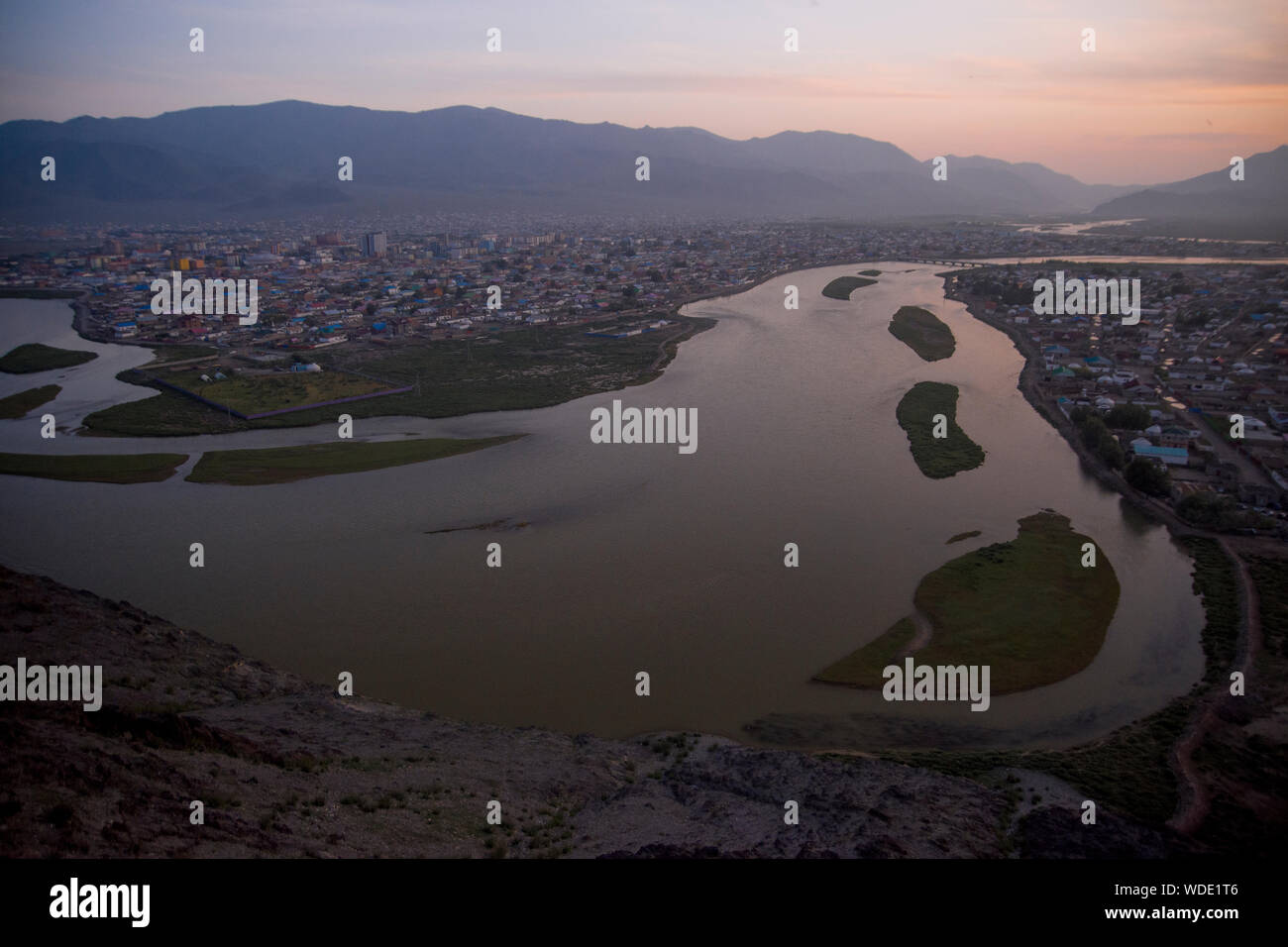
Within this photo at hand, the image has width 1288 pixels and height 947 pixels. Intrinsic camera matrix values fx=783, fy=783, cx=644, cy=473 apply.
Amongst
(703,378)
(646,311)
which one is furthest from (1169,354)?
(646,311)

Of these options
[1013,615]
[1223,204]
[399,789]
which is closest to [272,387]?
[399,789]

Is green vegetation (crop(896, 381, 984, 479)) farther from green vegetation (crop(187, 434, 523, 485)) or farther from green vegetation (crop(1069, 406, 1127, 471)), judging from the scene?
green vegetation (crop(187, 434, 523, 485))

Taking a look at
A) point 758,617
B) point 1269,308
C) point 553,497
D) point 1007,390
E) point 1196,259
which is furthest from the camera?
point 1196,259

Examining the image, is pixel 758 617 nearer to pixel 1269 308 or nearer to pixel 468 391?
pixel 468 391

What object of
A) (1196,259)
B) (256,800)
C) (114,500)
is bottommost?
(256,800)

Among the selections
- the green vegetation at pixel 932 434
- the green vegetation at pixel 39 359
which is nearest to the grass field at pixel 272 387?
the green vegetation at pixel 39 359

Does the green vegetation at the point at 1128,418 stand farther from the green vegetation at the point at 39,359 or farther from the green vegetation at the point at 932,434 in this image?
the green vegetation at the point at 39,359

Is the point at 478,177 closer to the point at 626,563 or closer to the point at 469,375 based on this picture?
the point at 469,375

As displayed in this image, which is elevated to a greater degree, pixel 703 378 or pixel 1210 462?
pixel 703 378
